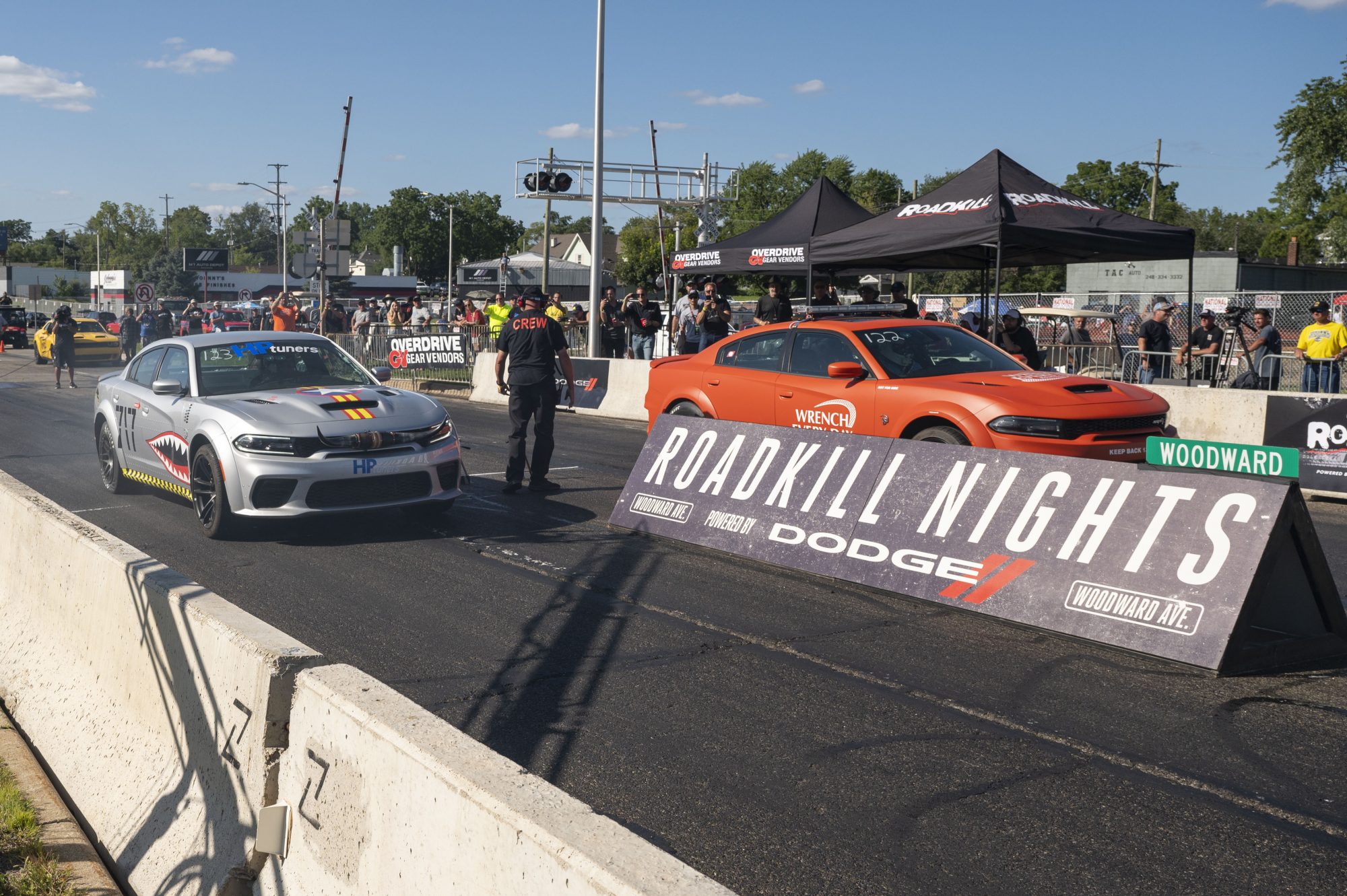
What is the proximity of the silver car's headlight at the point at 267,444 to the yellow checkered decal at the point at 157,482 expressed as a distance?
40.1 inches

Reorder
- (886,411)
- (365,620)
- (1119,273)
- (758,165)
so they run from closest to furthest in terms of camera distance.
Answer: (365,620) < (886,411) < (1119,273) < (758,165)

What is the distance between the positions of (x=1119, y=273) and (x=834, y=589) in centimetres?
5533

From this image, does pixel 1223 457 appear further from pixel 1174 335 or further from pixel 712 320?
pixel 1174 335

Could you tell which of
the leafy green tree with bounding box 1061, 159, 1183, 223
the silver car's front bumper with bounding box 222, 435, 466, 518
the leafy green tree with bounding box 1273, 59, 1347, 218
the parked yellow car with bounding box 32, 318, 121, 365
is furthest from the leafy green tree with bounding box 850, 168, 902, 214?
the silver car's front bumper with bounding box 222, 435, 466, 518

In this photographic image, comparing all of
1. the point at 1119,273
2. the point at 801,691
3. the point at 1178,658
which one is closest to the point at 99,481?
the point at 801,691

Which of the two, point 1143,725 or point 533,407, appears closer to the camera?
point 1143,725

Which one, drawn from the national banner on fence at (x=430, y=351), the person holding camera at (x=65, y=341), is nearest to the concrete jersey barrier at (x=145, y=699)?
the national banner on fence at (x=430, y=351)

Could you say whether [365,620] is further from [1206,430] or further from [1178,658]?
[1206,430]

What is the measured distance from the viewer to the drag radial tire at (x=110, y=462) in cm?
1059

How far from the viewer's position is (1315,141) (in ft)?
190

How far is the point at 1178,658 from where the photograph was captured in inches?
217

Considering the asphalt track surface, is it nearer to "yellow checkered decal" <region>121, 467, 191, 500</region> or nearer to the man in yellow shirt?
"yellow checkered decal" <region>121, 467, 191, 500</region>

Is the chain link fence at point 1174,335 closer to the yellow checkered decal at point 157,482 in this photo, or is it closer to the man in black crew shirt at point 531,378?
the man in black crew shirt at point 531,378

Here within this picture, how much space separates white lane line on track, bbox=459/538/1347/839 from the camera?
3.98 m
